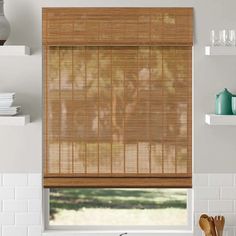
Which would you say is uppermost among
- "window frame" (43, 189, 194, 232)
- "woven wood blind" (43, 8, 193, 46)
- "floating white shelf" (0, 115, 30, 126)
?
"woven wood blind" (43, 8, 193, 46)

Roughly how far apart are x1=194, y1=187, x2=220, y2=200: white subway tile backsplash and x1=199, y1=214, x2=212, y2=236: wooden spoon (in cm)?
15

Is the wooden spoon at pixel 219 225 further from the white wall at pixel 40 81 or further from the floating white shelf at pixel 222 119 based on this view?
the floating white shelf at pixel 222 119

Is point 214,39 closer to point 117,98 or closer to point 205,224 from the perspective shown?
point 117,98

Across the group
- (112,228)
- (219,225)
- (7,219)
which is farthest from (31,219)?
(219,225)

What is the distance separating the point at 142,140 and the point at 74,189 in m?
0.61

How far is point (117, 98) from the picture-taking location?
14.5 ft

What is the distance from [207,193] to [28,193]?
1.22 metres

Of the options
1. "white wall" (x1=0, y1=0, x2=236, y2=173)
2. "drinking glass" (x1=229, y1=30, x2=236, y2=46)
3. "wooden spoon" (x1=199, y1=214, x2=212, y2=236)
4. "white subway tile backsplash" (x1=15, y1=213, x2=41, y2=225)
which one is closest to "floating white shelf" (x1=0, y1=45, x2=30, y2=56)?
"white wall" (x1=0, y1=0, x2=236, y2=173)

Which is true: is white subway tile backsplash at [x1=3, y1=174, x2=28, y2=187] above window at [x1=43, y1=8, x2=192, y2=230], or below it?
below

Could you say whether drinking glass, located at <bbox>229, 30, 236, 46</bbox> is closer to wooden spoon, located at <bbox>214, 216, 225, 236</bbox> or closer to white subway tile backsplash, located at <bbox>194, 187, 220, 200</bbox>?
white subway tile backsplash, located at <bbox>194, 187, 220, 200</bbox>

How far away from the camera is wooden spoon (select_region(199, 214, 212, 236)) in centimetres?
428

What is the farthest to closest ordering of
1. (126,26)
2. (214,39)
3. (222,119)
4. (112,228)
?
(112,228), (126,26), (214,39), (222,119)

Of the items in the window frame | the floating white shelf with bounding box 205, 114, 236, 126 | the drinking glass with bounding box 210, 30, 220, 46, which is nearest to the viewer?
the floating white shelf with bounding box 205, 114, 236, 126

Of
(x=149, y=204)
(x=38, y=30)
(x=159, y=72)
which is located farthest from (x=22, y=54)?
(x=149, y=204)
